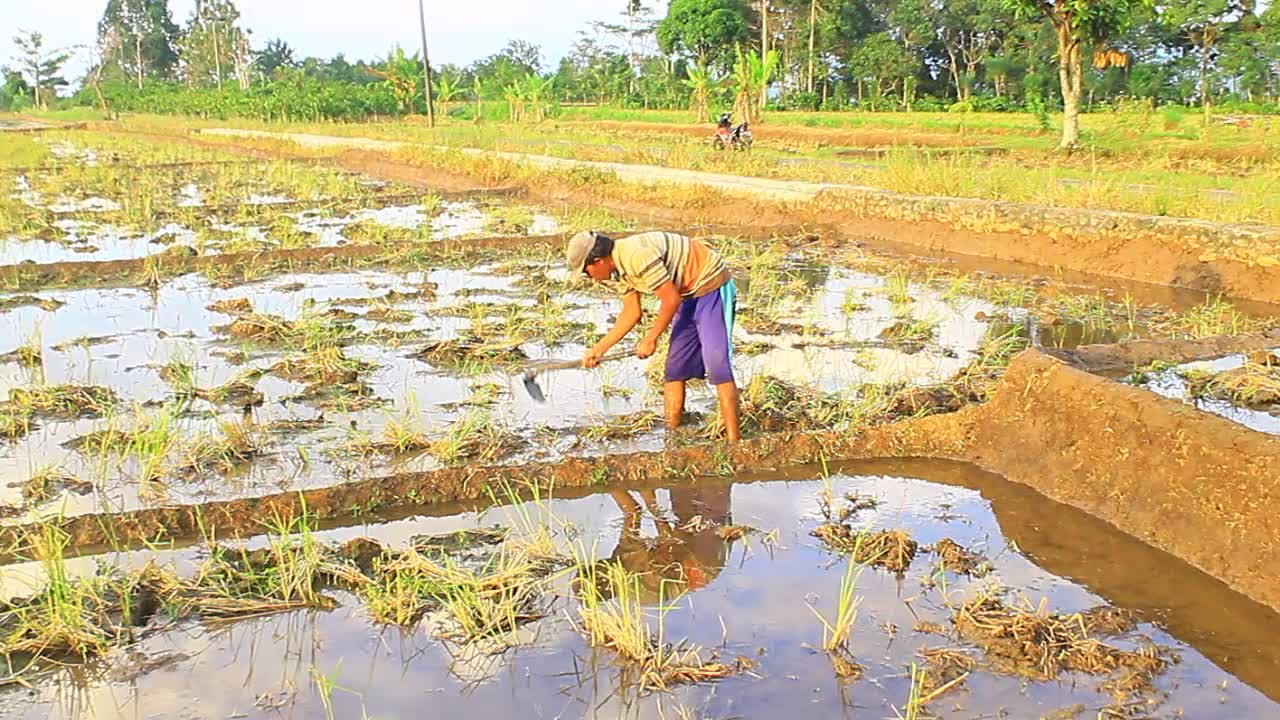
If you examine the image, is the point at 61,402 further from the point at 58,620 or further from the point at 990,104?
the point at 990,104

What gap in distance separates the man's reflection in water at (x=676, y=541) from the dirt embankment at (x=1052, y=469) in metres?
0.16

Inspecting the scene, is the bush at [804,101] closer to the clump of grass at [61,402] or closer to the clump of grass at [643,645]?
the clump of grass at [61,402]

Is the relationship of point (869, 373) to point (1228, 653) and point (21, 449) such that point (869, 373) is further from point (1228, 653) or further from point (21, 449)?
point (21, 449)

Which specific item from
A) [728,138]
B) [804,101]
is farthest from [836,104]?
[728,138]

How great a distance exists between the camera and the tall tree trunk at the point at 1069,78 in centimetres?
1409

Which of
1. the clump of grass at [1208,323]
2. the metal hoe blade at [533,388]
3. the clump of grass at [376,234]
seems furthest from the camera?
the clump of grass at [376,234]

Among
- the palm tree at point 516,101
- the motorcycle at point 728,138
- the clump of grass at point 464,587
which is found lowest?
the clump of grass at point 464,587

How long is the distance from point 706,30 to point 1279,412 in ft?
96.5

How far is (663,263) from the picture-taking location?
390 centimetres

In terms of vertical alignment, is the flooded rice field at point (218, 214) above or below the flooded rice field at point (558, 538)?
above

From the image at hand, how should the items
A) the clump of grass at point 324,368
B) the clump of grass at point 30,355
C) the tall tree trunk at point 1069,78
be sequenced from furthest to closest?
the tall tree trunk at point 1069,78, the clump of grass at point 30,355, the clump of grass at point 324,368

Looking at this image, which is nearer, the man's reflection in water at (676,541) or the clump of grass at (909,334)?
the man's reflection in water at (676,541)

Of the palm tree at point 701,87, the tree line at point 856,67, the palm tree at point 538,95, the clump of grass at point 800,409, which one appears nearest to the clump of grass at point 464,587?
the clump of grass at point 800,409

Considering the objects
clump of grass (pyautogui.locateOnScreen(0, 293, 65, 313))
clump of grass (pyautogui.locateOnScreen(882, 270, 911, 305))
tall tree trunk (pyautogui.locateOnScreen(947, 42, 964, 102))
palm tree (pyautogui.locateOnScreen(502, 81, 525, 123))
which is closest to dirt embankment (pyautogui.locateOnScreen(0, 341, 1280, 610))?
clump of grass (pyautogui.locateOnScreen(882, 270, 911, 305))
